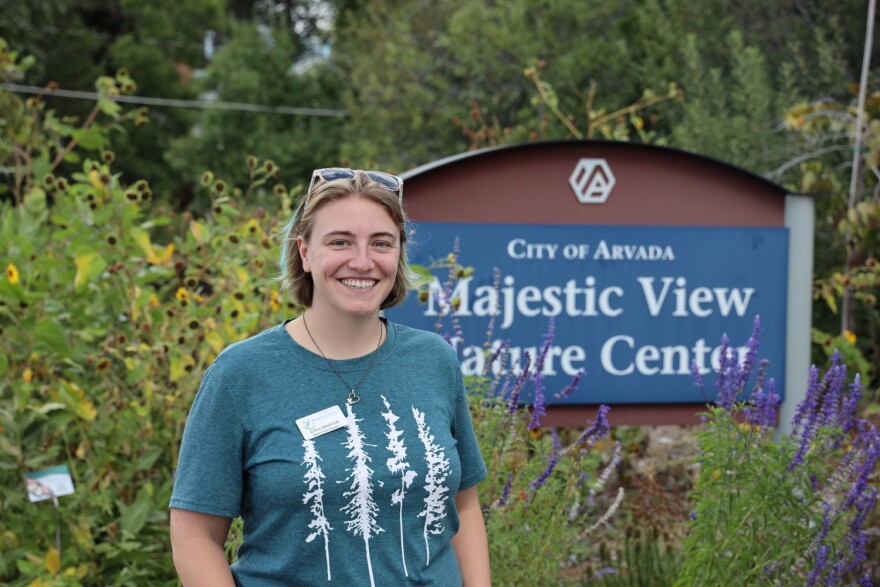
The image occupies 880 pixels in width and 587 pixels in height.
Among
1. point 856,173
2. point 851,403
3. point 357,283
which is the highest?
point 856,173

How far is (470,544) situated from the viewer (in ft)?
7.11

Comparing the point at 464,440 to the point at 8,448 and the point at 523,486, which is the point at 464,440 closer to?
the point at 523,486

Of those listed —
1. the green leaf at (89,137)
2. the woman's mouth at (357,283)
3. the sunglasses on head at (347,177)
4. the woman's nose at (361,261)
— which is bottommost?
the woman's mouth at (357,283)

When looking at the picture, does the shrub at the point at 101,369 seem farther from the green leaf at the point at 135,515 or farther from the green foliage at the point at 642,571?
the green foliage at the point at 642,571

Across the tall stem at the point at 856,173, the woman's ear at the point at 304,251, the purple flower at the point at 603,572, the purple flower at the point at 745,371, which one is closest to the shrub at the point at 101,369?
the purple flower at the point at 603,572

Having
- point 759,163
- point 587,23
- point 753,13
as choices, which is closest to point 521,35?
point 587,23

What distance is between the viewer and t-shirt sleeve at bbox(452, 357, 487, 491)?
84.6 inches

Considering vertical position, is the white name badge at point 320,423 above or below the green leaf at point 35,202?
below

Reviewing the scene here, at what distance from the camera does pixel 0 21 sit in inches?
862

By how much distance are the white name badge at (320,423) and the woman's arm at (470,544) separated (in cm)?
37

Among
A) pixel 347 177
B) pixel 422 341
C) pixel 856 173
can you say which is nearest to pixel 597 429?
pixel 422 341

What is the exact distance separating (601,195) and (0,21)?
2054 cm

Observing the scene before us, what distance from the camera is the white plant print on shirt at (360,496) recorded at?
190cm

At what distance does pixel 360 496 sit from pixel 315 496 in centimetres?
8
